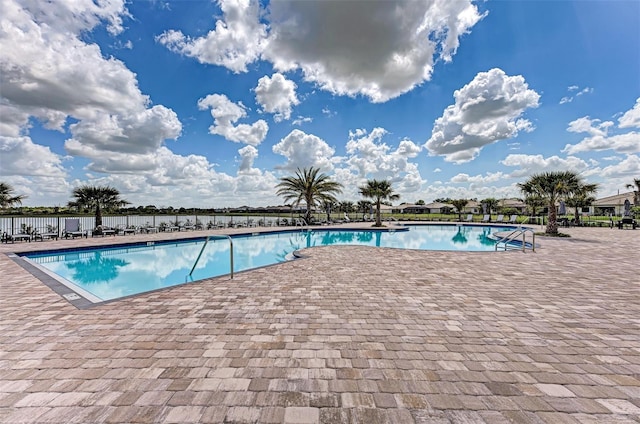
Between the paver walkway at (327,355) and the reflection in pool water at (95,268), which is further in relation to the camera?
the reflection in pool water at (95,268)

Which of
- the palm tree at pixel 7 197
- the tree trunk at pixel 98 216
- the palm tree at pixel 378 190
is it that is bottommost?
the tree trunk at pixel 98 216

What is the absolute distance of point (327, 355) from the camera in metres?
2.64

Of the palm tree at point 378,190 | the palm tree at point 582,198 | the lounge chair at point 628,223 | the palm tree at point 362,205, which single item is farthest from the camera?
the palm tree at point 362,205

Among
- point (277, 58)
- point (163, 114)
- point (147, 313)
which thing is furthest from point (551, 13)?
point (163, 114)

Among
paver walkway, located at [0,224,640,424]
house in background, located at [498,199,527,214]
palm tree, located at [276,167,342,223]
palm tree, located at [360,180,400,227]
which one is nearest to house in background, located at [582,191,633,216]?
house in background, located at [498,199,527,214]

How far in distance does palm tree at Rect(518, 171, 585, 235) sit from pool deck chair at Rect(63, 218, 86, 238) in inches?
994

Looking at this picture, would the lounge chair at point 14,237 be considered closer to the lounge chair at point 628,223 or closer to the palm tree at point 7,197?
the palm tree at point 7,197

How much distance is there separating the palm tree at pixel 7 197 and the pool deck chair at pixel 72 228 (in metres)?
2.54

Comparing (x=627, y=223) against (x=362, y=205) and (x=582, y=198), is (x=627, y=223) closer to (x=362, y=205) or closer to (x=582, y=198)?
(x=582, y=198)

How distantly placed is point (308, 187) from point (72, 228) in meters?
14.9

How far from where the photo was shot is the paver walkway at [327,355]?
1914 millimetres

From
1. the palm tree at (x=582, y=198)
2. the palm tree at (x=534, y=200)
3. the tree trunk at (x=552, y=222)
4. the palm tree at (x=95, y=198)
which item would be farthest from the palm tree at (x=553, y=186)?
the palm tree at (x=95, y=198)

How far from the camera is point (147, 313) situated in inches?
147

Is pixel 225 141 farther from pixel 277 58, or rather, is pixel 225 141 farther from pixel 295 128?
pixel 277 58
